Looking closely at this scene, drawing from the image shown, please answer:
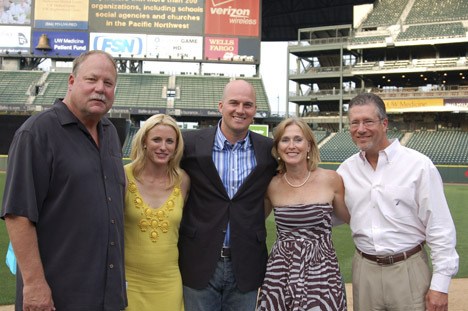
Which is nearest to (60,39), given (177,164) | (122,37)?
(122,37)

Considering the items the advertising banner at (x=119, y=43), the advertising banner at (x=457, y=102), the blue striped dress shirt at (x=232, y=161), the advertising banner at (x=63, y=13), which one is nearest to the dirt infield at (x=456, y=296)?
the blue striped dress shirt at (x=232, y=161)

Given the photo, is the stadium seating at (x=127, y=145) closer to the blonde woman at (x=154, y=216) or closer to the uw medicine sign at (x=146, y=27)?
the uw medicine sign at (x=146, y=27)

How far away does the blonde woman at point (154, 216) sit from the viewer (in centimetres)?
349

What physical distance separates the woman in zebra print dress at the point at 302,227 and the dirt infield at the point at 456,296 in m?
2.75

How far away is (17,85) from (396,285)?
164 ft

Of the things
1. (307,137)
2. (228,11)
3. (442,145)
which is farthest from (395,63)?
(307,137)

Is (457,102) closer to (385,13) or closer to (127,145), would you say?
(385,13)

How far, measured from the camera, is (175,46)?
45.1m

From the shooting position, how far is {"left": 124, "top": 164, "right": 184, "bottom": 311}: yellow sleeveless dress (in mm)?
3480

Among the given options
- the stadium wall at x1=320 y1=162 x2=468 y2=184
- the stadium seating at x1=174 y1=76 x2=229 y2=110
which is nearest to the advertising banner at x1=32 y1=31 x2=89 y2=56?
the stadium seating at x1=174 y1=76 x2=229 y2=110

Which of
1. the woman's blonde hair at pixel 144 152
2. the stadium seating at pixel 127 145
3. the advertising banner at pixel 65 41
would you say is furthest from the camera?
the advertising banner at pixel 65 41

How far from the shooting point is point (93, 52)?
9.39ft

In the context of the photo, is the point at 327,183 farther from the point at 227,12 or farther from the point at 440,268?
the point at 227,12

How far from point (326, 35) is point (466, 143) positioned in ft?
69.5
